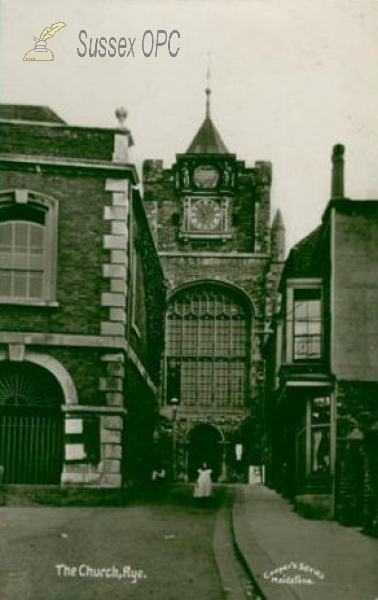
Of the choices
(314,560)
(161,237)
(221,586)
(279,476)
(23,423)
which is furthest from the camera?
(161,237)

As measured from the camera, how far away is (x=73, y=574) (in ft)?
34.6

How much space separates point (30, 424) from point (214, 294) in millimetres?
30097

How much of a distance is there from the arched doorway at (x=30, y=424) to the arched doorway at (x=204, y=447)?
2820cm

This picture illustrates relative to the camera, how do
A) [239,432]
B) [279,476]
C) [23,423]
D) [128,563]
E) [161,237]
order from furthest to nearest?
[161,237] < [239,432] < [279,476] < [23,423] < [128,563]

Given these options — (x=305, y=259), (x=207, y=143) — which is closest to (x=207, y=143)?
(x=207, y=143)

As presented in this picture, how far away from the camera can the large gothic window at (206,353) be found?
4728 cm

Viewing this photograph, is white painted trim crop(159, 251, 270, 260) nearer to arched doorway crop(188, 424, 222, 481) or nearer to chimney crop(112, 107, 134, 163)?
arched doorway crop(188, 424, 222, 481)

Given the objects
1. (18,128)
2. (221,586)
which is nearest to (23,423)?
(18,128)

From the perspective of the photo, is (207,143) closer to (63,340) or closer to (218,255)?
(218,255)

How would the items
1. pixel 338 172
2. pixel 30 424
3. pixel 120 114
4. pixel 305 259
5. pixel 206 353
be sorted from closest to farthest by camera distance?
pixel 120 114 < pixel 338 172 < pixel 30 424 < pixel 305 259 < pixel 206 353

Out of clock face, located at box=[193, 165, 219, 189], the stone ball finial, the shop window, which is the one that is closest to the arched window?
the stone ball finial

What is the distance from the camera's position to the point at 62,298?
1931 cm

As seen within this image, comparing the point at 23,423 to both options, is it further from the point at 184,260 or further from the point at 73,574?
the point at 184,260

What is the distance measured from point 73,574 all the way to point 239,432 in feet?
120
